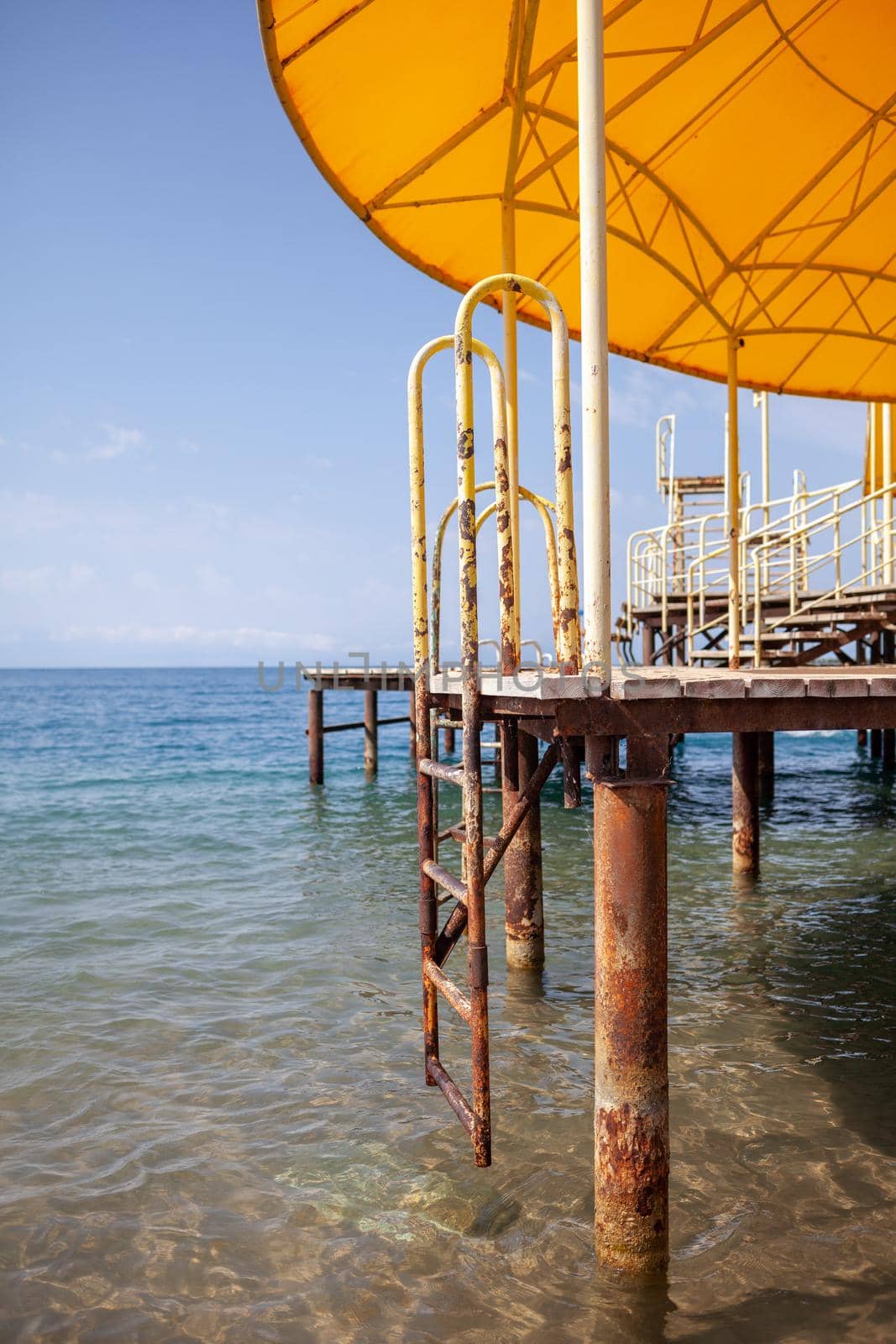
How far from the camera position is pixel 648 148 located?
7.74 metres

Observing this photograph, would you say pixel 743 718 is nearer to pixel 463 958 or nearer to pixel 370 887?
pixel 463 958

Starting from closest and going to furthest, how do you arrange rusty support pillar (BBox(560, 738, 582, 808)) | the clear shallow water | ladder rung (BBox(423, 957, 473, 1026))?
the clear shallow water < ladder rung (BBox(423, 957, 473, 1026)) < rusty support pillar (BBox(560, 738, 582, 808))

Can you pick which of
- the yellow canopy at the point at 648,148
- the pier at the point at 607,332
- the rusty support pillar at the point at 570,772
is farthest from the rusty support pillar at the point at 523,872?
the yellow canopy at the point at 648,148

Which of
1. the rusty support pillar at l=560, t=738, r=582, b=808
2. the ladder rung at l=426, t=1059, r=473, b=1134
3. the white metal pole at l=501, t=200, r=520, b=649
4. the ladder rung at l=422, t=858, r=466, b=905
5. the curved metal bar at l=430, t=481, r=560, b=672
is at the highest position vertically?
the white metal pole at l=501, t=200, r=520, b=649

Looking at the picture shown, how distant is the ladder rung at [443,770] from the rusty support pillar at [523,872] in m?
2.34

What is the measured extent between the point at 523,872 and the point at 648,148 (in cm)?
579

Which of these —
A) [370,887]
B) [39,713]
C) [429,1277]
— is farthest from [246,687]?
[429,1277]

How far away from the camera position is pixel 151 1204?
4.87m

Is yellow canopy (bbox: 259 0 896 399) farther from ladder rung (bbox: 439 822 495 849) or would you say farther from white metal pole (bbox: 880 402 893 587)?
ladder rung (bbox: 439 822 495 849)

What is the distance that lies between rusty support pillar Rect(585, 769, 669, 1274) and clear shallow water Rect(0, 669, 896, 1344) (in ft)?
0.92

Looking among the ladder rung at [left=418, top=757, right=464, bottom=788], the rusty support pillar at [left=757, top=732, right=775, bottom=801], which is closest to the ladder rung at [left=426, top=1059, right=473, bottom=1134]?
the ladder rung at [left=418, top=757, right=464, bottom=788]

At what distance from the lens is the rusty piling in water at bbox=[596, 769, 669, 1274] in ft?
12.1

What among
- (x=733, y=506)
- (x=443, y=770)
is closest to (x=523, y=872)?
(x=443, y=770)

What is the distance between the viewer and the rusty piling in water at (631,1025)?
3691 millimetres
